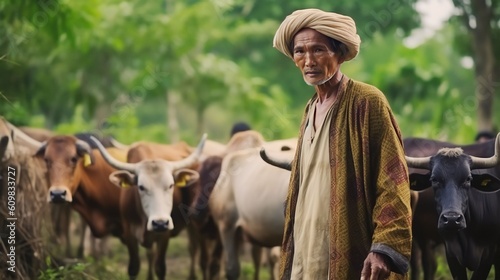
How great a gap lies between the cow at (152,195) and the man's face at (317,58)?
494 cm

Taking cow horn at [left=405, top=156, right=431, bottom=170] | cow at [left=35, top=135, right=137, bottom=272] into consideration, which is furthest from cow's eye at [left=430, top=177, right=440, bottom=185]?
cow at [left=35, top=135, right=137, bottom=272]

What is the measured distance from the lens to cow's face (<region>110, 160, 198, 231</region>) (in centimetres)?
930

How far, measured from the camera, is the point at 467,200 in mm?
7195

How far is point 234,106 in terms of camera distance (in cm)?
2427

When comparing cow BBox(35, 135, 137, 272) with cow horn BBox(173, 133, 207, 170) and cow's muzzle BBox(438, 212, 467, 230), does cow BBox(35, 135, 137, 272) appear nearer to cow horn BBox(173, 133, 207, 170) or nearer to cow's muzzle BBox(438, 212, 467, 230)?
cow horn BBox(173, 133, 207, 170)

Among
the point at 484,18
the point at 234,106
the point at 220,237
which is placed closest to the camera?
the point at 220,237

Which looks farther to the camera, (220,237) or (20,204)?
(220,237)

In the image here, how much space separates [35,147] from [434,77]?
11.6 meters

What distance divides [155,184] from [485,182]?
373cm

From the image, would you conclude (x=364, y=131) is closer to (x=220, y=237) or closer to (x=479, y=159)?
(x=479, y=159)

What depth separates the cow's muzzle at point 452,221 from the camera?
6.69m

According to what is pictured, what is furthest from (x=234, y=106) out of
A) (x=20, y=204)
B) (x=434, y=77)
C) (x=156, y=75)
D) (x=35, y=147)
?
(x=20, y=204)

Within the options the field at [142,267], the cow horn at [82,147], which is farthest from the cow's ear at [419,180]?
the cow horn at [82,147]

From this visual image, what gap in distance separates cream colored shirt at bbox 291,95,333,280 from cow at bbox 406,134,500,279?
8.44 feet
